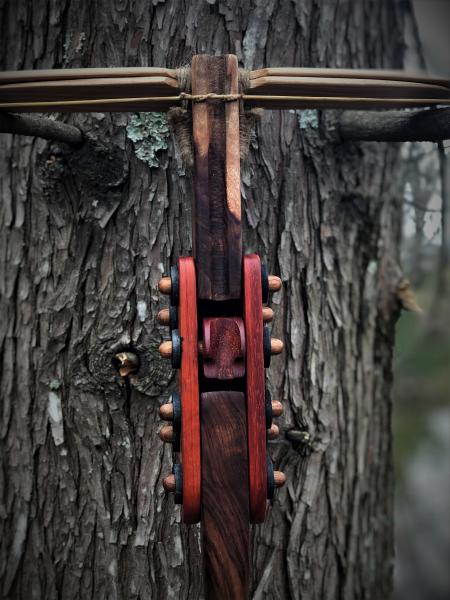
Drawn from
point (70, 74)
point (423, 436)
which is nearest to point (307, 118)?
point (70, 74)

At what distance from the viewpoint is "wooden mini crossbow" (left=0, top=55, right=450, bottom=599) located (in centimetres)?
75

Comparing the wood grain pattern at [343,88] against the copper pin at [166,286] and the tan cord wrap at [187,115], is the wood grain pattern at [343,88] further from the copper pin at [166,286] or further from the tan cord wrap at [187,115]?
the copper pin at [166,286]

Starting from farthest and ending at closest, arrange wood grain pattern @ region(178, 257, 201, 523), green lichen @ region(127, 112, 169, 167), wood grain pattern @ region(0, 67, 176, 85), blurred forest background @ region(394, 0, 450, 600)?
1. blurred forest background @ region(394, 0, 450, 600)
2. green lichen @ region(127, 112, 169, 167)
3. wood grain pattern @ region(0, 67, 176, 85)
4. wood grain pattern @ region(178, 257, 201, 523)

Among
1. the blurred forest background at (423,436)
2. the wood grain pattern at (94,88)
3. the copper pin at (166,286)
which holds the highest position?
the wood grain pattern at (94,88)

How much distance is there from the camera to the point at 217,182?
2.58 feet

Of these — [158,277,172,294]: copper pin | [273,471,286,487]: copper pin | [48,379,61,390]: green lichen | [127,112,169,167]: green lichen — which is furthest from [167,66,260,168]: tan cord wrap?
[48,379,61,390]: green lichen

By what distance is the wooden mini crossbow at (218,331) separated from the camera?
29.4 inches

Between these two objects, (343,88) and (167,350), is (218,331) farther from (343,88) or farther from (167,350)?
(343,88)

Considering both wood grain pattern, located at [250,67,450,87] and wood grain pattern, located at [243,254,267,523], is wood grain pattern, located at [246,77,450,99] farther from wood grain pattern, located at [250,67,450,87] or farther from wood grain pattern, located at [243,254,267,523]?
wood grain pattern, located at [243,254,267,523]

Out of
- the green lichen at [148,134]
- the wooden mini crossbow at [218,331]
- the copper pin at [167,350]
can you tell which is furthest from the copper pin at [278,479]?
the green lichen at [148,134]

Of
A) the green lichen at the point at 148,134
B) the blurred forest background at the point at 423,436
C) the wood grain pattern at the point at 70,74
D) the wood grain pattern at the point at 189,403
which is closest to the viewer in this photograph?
the wood grain pattern at the point at 189,403

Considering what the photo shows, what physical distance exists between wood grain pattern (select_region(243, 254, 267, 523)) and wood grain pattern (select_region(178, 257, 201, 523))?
7cm

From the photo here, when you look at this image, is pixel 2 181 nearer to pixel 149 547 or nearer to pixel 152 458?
pixel 152 458

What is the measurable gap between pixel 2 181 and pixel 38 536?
85 centimetres
